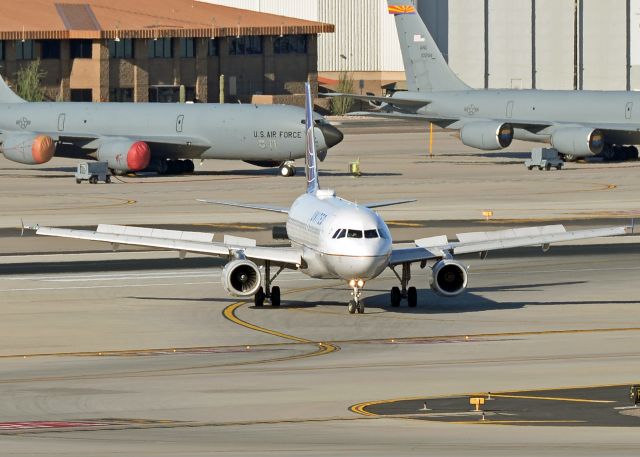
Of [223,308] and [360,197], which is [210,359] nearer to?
[223,308]

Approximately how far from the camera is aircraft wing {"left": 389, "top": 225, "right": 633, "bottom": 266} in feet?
150

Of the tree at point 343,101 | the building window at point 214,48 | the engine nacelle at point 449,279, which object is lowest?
the engine nacelle at point 449,279

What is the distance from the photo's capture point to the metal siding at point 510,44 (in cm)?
18512

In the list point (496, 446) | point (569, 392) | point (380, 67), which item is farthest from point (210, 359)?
point (380, 67)

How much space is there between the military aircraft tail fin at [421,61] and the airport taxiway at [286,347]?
1534 inches

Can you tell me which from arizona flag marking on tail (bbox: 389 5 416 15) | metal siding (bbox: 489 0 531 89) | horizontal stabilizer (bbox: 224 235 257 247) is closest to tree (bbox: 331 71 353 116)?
metal siding (bbox: 489 0 531 89)

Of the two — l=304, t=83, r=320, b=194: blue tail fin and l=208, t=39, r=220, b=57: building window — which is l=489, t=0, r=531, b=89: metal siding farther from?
l=304, t=83, r=320, b=194: blue tail fin

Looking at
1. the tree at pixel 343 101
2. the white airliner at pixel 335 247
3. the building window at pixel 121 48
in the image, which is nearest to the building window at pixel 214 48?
the building window at pixel 121 48

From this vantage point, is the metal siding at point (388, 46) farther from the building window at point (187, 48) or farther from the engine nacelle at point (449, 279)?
the engine nacelle at point (449, 279)

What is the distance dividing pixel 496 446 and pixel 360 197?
192ft

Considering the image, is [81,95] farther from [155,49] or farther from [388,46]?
[388,46]

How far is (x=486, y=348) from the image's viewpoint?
128 ft

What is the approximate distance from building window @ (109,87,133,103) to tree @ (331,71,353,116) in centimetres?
2463

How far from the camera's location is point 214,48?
6786 inches
